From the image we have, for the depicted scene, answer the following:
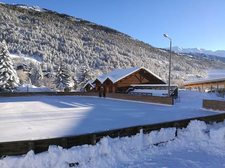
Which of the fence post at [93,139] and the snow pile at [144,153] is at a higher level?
the fence post at [93,139]

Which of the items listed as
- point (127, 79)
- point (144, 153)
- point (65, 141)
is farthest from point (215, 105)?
point (127, 79)

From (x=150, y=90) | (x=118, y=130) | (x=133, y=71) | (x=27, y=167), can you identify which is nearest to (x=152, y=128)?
(x=118, y=130)

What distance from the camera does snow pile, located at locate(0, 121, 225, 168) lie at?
491 centimetres

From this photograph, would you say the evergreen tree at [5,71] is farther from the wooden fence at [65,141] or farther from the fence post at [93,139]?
the fence post at [93,139]

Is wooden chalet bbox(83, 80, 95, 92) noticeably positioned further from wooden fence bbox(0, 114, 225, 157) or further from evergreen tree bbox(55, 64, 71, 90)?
wooden fence bbox(0, 114, 225, 157)

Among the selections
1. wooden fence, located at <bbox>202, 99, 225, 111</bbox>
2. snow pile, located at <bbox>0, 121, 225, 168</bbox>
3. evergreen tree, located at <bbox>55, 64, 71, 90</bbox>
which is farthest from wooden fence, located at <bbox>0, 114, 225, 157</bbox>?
evergreen tree, located at <bbox>55, 64, 71, 90</bbox>

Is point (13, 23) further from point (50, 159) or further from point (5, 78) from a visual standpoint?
point (50, 159)

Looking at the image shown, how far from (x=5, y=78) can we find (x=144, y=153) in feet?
99.7

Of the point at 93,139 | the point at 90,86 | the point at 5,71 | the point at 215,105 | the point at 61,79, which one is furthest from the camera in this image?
the point at 61,79

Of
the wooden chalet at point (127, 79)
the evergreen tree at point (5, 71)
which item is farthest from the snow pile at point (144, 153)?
the evergreen tree at point (5, 71)

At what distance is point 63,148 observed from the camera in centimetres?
532

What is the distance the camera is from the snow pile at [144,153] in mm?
4906

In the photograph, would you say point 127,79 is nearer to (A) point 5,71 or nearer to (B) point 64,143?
(A) point 5,71

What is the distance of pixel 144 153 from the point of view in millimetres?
6156
